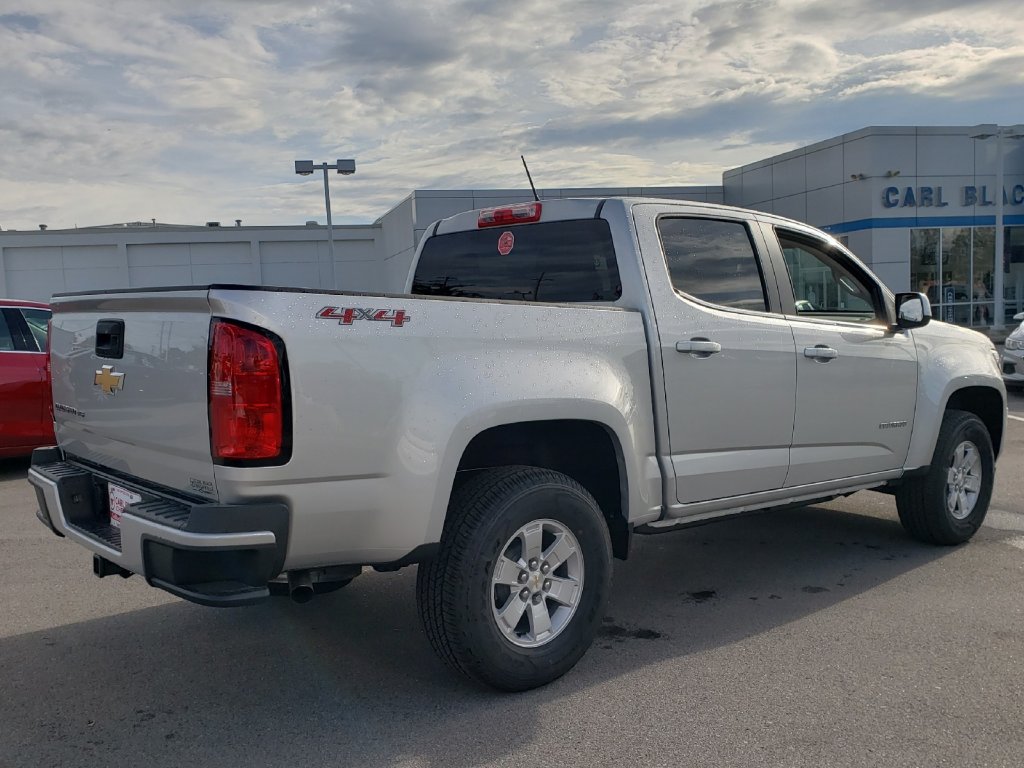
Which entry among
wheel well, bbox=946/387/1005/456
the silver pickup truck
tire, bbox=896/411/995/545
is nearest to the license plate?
the silver pickup truck

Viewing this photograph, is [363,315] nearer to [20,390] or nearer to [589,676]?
[589,676]

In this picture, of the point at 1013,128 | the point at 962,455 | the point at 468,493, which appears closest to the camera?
the point at 468,493

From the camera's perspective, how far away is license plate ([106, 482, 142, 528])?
3.40 m

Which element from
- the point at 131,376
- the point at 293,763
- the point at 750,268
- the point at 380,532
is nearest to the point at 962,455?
the point at 750,268

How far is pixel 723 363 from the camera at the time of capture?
4.21 meters

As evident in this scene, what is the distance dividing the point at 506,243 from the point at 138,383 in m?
2.03

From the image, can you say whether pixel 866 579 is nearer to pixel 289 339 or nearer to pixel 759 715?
pixel 759 715

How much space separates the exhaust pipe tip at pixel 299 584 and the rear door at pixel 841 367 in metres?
2.53

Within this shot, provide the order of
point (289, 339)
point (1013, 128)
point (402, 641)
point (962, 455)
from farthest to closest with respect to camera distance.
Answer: point (1013, 128) → point (962, 455) → point (402, 641) → point (289, 339)

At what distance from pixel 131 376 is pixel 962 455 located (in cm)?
474

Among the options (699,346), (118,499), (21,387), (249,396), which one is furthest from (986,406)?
(21,387)

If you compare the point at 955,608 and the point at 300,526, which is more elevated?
the point at 300,526

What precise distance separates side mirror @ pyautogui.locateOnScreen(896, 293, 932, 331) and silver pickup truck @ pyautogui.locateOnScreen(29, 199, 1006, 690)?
0.02 m

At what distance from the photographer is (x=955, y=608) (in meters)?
4.48
